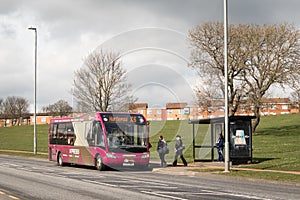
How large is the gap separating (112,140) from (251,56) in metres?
29.4

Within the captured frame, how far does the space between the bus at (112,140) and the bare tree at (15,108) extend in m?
121

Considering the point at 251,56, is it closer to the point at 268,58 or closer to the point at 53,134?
the point at 268,58

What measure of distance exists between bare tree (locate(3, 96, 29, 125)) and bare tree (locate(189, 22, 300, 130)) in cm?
10114

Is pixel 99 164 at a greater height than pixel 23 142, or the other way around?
pixel 99 164

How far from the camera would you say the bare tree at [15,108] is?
142375 millimetres

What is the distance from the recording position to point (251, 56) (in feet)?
164

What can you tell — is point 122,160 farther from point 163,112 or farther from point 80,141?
point 163,112

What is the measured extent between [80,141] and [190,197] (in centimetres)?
1435

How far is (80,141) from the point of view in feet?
86.8

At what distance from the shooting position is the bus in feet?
79.4

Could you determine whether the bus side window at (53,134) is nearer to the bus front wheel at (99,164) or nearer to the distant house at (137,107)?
the bus front wheel at (99,164)

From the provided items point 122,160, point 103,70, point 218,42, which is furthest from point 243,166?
point 218,42

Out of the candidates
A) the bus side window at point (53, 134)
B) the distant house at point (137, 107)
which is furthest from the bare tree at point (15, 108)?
the bus side window at point (53, 134)

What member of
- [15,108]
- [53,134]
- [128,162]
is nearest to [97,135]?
[128,162]
